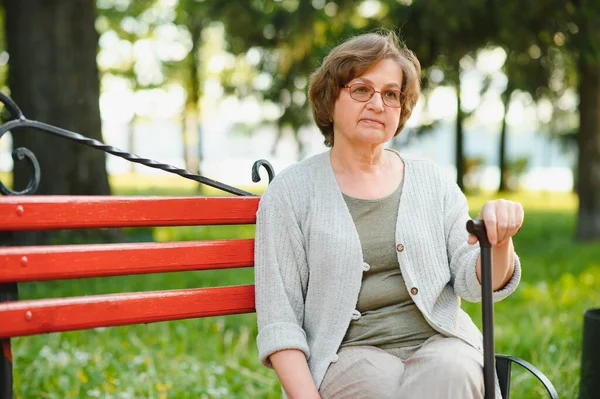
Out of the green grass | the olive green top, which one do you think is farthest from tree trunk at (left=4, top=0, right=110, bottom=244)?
the olive green top

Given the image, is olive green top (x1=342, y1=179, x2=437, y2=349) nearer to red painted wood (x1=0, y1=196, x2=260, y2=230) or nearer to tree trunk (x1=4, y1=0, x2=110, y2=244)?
red painted wood (x1=0, y1=196, x2=260, y2=230)

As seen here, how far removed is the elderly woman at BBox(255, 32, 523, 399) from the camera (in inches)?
95.1

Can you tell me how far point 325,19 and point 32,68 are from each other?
3315 mm

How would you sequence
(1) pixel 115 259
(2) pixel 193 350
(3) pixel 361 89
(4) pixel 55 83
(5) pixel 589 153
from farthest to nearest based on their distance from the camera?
Answer: (5) pixel 589 153
(4) pixel 55 83
(2) pixel 193 350
(3) pixel 361 89
(1) pixel 115 259

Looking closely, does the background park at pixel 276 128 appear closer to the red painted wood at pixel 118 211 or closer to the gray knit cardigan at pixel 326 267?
the red painted wood at pixel 118 211

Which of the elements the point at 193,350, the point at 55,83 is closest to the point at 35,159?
the point at 193,350

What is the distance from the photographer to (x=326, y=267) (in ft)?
8.13

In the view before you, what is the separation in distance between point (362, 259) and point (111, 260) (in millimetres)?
739

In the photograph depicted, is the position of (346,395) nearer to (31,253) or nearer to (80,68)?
(31,253)

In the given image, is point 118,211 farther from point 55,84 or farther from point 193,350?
point 55,84

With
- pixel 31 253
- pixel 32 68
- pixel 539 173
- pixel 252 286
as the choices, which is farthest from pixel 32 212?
pixel 539 173

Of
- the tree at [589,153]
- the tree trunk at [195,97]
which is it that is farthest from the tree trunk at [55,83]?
the tree trunk at [195,97]

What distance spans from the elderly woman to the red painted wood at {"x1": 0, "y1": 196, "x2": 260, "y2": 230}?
11 cm

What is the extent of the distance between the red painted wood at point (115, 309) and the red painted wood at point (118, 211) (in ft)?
0.67
